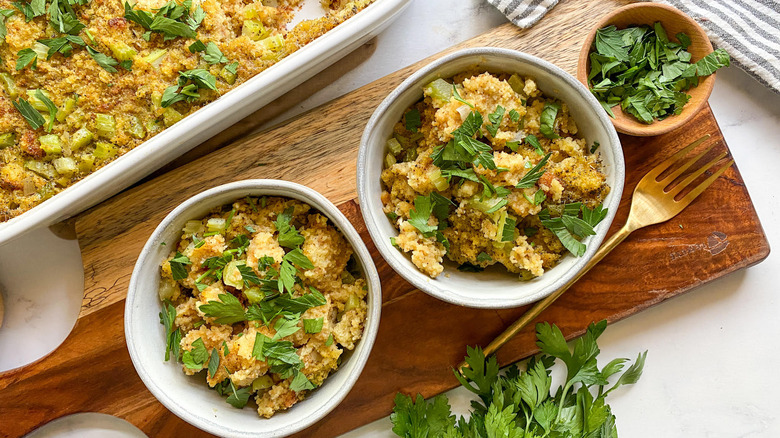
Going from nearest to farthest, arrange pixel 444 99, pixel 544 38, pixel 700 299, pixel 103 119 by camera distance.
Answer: pixel 444 99 → pixel 103 119 → pixel 544 38 → pixel 700 299

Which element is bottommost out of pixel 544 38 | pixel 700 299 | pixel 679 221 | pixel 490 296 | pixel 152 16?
pixel 700 299

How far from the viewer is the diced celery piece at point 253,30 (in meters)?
2.11

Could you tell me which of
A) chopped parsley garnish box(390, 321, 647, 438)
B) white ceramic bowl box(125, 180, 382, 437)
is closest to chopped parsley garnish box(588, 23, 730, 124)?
chopped parsley garnish box(390, 321, 647, 438)

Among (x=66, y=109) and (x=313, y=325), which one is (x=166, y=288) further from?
(x=66, y=109)

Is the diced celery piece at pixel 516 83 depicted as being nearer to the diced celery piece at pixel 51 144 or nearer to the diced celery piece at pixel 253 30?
the diced celery piece at pixel 253 30

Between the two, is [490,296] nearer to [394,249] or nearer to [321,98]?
[394,249]

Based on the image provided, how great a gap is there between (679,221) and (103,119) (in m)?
2.19

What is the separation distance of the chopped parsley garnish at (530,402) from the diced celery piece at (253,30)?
140cm

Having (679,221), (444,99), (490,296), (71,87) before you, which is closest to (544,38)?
(444,99)

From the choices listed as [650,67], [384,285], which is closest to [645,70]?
[650,67]

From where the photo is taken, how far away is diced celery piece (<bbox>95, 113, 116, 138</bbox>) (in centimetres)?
203

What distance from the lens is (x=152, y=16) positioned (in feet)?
6.70

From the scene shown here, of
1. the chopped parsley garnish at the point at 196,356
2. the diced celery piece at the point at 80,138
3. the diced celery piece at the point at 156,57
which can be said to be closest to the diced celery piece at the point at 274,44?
the diced celery piece at the point at 156,57

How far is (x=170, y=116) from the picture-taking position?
2031 mm
